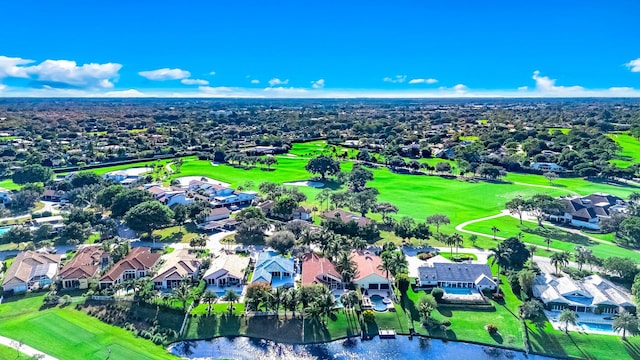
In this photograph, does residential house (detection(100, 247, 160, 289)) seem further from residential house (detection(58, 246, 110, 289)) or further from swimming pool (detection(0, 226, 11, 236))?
swimming pool (detection(0, 226, 11, 236))

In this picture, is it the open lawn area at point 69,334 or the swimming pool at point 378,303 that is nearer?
the open lawn area at point 69,334

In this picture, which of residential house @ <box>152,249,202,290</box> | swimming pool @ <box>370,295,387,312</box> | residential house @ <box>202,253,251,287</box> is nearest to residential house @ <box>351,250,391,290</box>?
swimming pool @ <box>370,295,387,312</box>

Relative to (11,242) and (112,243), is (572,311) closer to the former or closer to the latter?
(112,243)

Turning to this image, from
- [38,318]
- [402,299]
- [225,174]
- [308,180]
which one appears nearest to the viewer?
[38,318]

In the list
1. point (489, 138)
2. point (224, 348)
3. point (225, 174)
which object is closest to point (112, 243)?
point (224, 348)

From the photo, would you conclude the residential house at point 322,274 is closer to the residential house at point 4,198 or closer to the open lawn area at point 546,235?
the open lawn area at point 546,235

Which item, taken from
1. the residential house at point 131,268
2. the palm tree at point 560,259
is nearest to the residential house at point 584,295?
the palm tree at point 560,259

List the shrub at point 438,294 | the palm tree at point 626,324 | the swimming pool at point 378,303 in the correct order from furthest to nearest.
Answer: the shrub at point 438,294 < the swimming pool at point 378,303 < the palm tree at point 626,324
